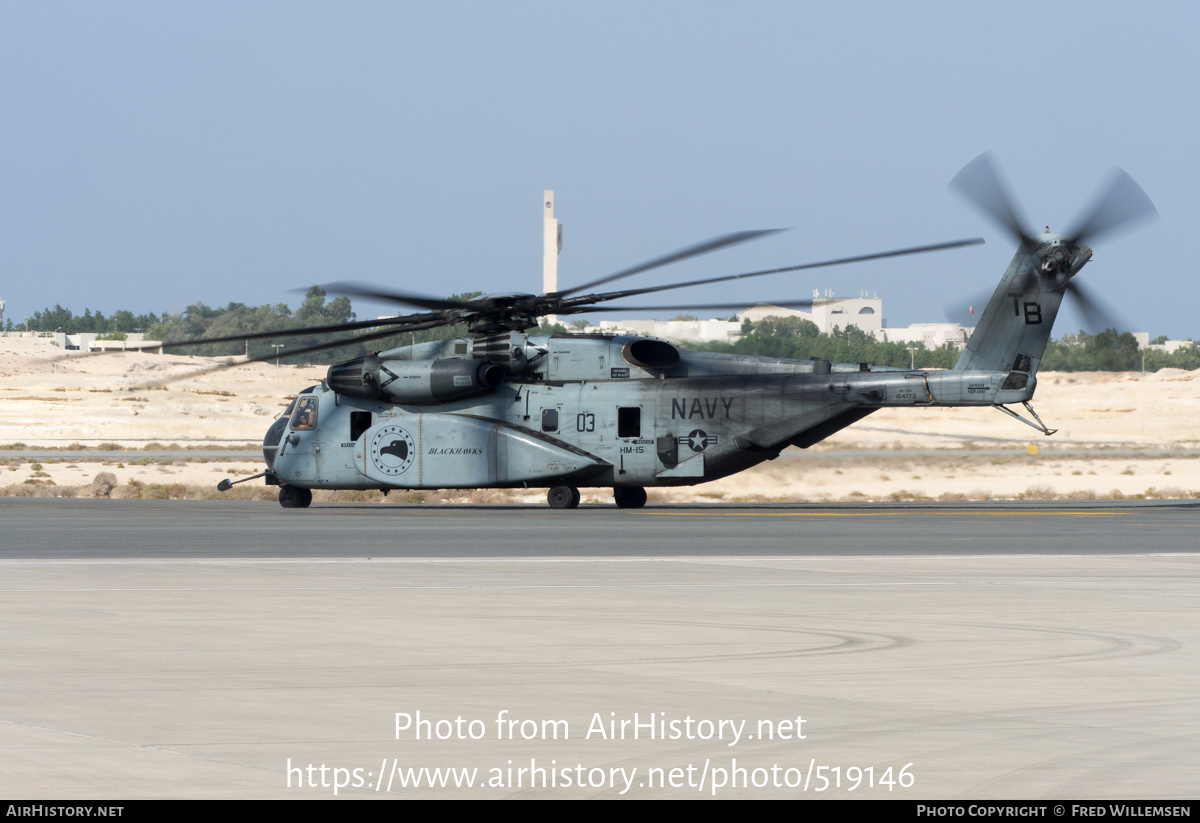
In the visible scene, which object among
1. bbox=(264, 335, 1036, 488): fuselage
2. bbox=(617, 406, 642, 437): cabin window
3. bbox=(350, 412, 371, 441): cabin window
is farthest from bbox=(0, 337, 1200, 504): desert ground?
bbox=(617, 406, 642, 437): cabin window

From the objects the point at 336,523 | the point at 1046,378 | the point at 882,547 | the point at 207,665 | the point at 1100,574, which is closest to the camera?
the point at 207,665

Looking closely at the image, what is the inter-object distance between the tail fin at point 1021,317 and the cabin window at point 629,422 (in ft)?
23.5

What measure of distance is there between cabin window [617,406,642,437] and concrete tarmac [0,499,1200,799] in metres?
11.3

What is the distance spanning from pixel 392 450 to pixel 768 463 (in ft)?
38.2

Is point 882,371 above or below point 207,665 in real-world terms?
above

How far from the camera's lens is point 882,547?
24.7 m

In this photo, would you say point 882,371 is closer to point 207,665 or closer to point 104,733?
point 207,665

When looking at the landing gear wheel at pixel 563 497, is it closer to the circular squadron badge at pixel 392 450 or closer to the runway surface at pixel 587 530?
the runway surface at pixel 587 530

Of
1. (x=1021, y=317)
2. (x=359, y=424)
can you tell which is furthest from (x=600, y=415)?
(x=1021, y=317)

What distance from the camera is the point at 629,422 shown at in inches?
1415

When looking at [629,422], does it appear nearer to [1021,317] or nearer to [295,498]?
[1021,317]

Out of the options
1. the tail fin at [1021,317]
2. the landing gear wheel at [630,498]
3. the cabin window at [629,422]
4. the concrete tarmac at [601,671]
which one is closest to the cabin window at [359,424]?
the landing gear wheel at [630,498]

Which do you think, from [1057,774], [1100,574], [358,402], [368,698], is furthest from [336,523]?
[1057,774]
